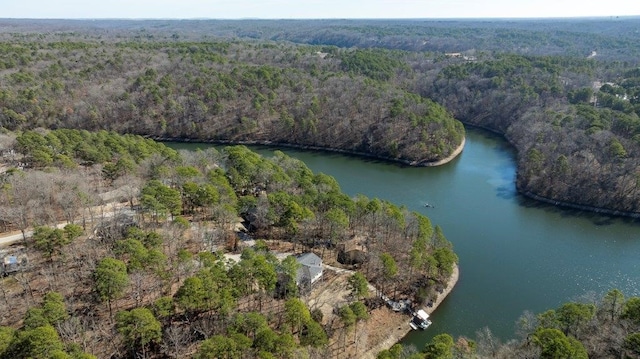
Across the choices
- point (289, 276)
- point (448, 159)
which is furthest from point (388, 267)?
A: point (448, 159)

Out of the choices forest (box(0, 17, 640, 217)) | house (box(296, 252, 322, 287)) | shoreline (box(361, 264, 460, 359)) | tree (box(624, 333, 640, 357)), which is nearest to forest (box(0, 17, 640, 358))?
tree (box(624, 333, 640, 357))

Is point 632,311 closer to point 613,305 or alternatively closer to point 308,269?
point 613,305

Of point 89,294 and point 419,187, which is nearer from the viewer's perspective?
point 89,294

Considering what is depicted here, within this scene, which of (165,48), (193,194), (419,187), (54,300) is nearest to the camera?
(54,300)

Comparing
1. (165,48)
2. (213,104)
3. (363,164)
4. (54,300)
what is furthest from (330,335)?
(165,48)

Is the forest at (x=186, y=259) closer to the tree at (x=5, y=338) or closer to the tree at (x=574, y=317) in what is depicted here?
the tree at (x=5, y=338)

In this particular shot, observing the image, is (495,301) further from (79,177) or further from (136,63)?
(136,63)
